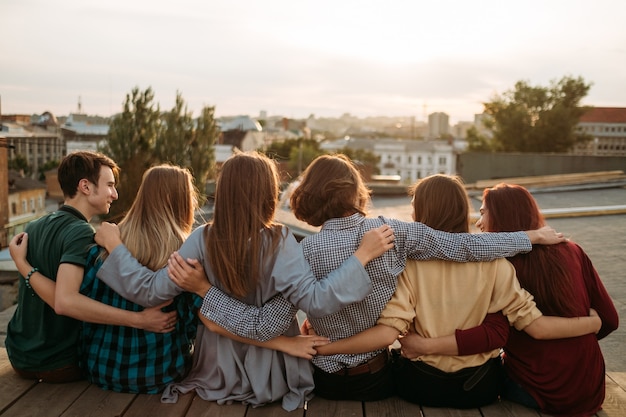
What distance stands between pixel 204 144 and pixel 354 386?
38.7 metres

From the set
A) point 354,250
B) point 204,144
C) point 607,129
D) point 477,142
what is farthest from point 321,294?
point 607,129

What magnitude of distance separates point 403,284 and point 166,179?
1.04 meters

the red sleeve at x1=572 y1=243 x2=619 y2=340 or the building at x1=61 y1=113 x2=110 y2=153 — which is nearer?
the red sleeve at x1=572 y1=243 x2=619 y2=340

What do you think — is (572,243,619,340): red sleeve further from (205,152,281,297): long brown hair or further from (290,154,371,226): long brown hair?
(205,152,281,297): long brown hair

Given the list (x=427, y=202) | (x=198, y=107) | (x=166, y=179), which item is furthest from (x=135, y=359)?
(x=198, y=107)

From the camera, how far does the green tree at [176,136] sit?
124 ft

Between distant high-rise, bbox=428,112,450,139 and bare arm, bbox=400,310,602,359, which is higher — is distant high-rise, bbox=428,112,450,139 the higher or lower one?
the higher one

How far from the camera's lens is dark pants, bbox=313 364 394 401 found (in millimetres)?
2494

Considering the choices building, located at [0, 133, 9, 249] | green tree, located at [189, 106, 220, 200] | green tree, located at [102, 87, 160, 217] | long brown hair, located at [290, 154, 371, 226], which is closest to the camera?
long brown hair, located at [290, 154, 371, 226]

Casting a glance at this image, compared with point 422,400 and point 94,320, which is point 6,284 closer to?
point 94,320

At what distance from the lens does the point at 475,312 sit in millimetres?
2449

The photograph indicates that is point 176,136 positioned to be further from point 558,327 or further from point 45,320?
point 558,327

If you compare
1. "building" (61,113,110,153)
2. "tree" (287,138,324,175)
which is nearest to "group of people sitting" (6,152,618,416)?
"tree" (287,138,324,175)

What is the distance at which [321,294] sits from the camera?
2258 millimetres
